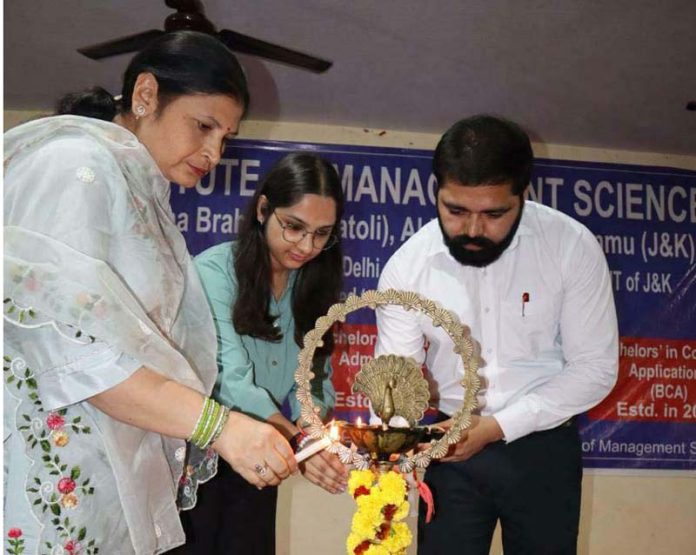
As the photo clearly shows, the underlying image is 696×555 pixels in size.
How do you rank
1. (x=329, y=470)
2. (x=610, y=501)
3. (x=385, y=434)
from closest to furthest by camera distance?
(x=385, y=434) < (x=329, y=470) < (x=610, y=501)

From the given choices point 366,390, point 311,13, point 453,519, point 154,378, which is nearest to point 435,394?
point 453,519

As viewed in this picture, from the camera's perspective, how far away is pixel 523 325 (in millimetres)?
1910

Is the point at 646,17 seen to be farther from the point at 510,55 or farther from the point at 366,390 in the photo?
the point at 366,390

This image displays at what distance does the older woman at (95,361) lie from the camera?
3.54 feet

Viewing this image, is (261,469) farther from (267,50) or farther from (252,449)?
(267,50)

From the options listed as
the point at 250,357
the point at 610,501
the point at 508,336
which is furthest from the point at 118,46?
the point at 610,501

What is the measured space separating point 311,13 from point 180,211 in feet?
3.71

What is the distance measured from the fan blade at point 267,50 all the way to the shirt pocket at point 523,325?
1.38 m

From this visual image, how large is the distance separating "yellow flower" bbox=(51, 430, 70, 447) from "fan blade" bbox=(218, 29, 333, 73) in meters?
1.90

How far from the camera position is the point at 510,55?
3205 millimetres

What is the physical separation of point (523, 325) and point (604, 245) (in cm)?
209

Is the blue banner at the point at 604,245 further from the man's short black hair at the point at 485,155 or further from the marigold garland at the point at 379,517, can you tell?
the marigold garland at the point at 379,517

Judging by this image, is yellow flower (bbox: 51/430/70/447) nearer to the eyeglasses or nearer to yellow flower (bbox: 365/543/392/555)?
yellow flower (bbox: 365/543/392/555)

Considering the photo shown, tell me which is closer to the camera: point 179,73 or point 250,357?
point 179,73
